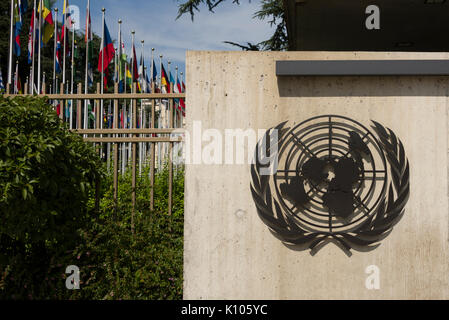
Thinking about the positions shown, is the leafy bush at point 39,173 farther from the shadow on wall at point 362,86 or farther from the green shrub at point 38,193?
the shadow on wall at point 362,86

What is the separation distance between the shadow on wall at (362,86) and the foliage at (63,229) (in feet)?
6.61

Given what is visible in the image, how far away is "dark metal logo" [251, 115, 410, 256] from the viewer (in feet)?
12.8

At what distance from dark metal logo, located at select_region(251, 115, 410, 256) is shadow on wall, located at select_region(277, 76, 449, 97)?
0.84 ft

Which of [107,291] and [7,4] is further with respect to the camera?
[7,4]

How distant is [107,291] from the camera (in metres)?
4.38

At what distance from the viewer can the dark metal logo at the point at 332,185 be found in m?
3.91

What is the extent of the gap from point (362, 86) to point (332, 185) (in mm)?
945

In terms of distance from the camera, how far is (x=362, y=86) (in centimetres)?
399

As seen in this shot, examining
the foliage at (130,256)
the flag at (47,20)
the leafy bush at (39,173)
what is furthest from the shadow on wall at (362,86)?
the flag at (47,20)

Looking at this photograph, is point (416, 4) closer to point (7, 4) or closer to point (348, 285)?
point (348, 285)
